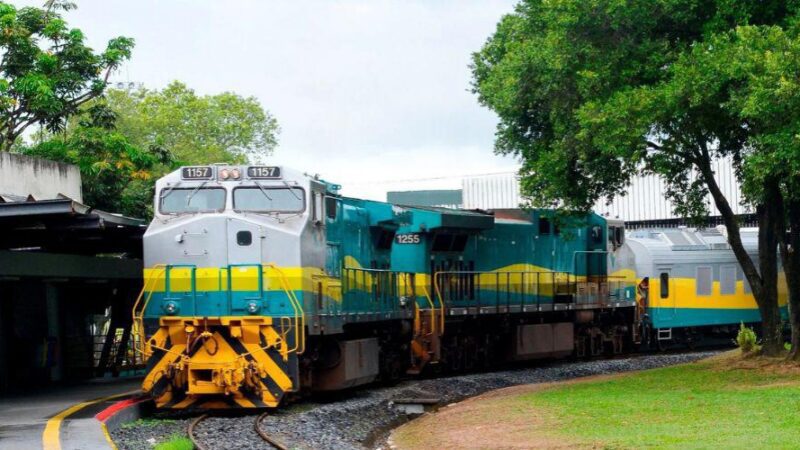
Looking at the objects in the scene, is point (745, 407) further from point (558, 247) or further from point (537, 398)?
point (558, 247)

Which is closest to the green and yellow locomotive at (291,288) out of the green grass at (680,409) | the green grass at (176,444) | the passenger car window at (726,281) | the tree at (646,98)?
the tree at (646,98)

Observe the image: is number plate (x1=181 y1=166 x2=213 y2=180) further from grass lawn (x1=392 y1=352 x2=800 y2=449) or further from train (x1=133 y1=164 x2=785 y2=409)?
grass lawn (x1=392 y1=352 x2=800 y2=449)

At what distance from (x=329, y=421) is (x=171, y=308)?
9.92 ft

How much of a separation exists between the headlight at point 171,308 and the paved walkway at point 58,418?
65.4 inches

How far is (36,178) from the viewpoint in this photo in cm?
2706

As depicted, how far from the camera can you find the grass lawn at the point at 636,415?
598 inches

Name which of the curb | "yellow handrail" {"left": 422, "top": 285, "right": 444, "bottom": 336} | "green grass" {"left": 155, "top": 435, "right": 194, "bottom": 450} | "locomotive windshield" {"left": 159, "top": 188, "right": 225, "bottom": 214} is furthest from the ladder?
"green grass" {"left": 155, "top": 435, "right": 194, "bottom": 450}

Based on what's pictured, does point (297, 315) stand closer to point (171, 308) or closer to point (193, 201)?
point (171, 308)

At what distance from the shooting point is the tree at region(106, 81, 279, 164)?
238 ft

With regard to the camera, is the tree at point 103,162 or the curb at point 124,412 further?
the tree at point 103,162

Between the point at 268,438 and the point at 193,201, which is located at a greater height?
the point at 193,201

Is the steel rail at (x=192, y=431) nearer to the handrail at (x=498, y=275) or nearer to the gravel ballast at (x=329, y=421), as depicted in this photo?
the gravel ballast at (x=329, y=421)

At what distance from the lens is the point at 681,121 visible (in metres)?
23.0

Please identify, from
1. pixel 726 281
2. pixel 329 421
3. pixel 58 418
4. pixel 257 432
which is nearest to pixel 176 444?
pixel 257 432
